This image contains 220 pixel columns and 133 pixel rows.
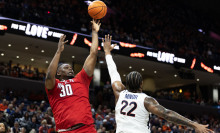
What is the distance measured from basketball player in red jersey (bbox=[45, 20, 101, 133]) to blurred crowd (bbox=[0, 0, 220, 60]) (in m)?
14.4

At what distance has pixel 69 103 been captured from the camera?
3.65 meters

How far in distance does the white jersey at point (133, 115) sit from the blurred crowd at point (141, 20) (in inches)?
596

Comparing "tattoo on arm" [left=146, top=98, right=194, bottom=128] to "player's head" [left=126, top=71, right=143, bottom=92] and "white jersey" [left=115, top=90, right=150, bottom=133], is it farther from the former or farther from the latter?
"player's head" [left=126, top=71, right=143, bottom=92]

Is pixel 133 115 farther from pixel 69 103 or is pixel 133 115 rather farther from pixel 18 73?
pixel 18 73

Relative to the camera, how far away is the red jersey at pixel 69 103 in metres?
3.57

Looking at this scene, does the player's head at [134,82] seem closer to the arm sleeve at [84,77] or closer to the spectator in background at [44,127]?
the arm sleeve at [84,77]

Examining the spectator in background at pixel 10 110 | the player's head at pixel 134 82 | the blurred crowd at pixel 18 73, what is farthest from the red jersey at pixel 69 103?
the blurred crowd at pixel 18 73

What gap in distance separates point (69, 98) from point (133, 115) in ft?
2.86

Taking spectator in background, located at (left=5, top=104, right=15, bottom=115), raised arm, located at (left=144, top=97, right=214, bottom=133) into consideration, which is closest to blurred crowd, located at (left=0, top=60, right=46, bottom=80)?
spectator in background, located at (left=5, top=104, right=15, bottom=115)

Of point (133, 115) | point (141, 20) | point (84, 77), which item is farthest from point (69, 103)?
point (141, 20)

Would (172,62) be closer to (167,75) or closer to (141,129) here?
(167,75)

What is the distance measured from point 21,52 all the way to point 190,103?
14060 mm

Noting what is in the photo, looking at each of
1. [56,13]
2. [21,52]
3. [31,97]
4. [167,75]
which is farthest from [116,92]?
[167,75]

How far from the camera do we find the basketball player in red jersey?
3555 millimetres
